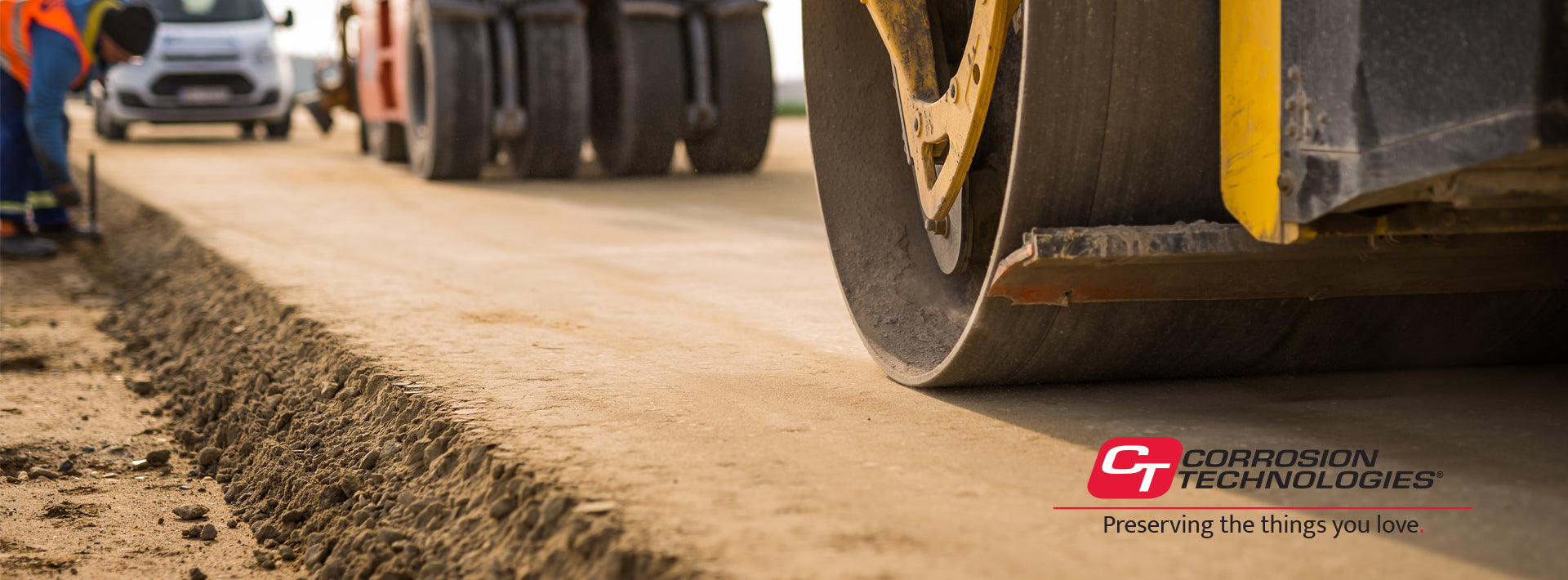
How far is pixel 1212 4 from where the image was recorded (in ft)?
8.14

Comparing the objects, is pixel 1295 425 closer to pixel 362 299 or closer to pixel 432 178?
pixel 362 299

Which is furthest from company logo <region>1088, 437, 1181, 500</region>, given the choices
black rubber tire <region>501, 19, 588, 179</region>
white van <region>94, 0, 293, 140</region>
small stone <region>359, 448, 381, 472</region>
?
white van <region>94, 0, 293, 140</region>

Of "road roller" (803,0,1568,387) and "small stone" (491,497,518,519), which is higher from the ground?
"road roller" (803,0,1568,387)

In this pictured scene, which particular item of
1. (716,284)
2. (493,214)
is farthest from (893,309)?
(493,214)

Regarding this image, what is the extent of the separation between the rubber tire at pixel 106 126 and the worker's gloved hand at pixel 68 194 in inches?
352

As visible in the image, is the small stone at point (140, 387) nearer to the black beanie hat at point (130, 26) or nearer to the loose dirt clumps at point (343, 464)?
the loose dirt clumps at point (343, 464)

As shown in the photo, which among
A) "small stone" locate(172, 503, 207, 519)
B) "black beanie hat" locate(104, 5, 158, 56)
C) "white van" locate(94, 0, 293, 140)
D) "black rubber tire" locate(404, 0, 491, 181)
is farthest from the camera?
"white van" locate(94, 0, 293, 140)

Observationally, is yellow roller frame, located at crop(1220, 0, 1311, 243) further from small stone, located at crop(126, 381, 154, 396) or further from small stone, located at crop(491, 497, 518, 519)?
small stone, located at crop(126, 381, 154, 396)

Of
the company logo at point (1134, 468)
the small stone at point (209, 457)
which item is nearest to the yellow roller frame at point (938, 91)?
the company logo at point (1134, 468)

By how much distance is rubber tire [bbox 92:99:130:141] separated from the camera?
15.4m

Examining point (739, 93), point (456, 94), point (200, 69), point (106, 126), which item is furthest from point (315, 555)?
point (106, 126)

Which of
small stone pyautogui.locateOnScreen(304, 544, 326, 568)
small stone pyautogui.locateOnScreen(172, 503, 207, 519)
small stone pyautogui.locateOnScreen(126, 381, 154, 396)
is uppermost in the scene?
small stone pyautogui.locateOnScreen(304, 544, 326, 568)

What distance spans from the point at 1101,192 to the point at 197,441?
9.21 ft

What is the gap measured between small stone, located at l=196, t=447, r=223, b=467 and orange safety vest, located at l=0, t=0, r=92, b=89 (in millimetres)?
3792
